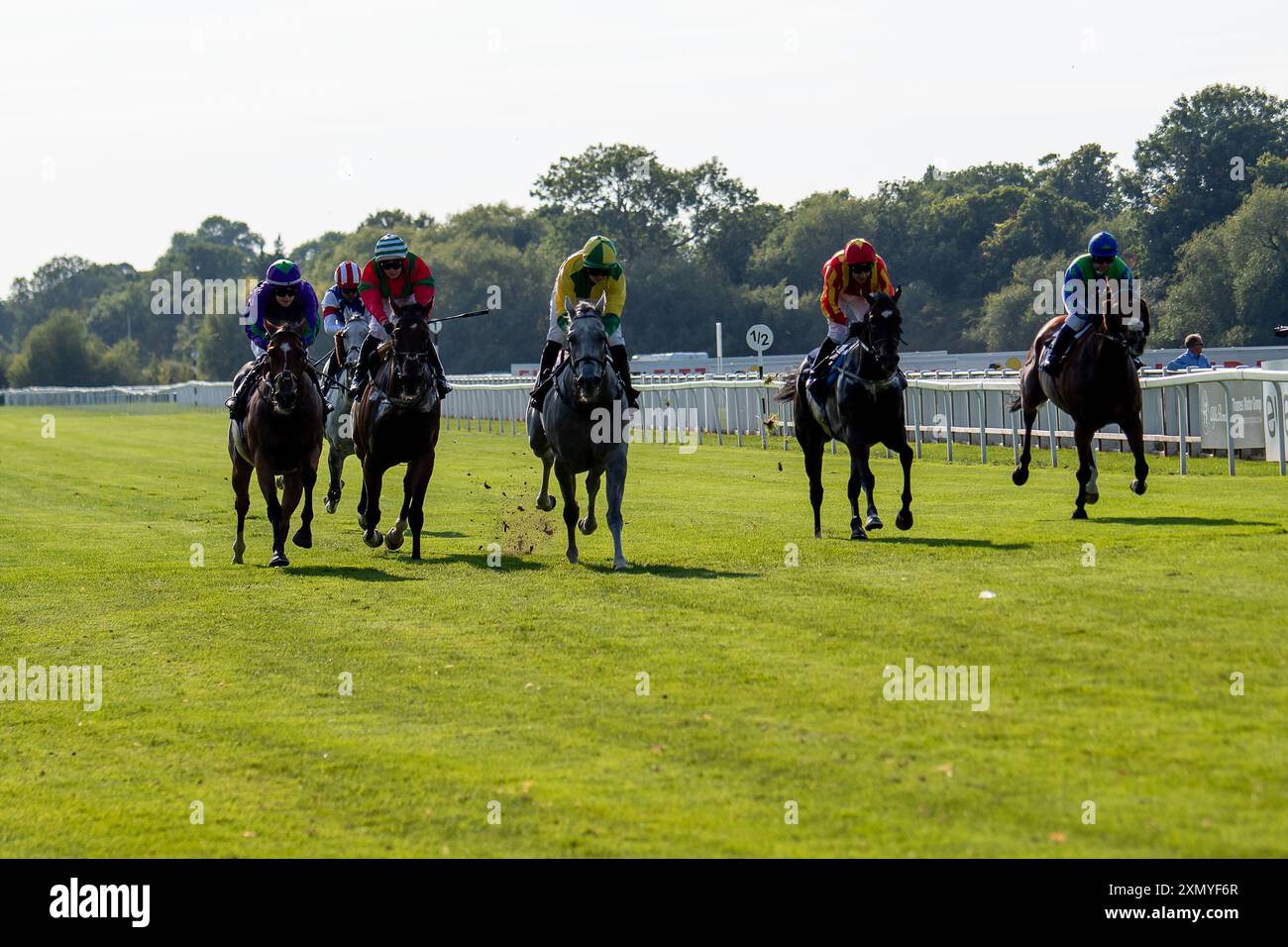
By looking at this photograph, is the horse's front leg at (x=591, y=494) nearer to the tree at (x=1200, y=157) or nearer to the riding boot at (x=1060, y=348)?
the riding boot at (x=1060, y=348)

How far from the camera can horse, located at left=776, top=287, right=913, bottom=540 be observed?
16.4 meters

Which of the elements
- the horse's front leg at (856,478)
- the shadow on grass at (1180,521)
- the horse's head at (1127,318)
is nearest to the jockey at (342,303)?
the horse's front leg at (856,478)

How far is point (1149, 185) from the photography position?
8456 cm

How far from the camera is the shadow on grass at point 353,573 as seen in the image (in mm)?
15203

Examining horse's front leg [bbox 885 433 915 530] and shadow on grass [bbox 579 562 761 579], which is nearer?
shadow on grass [bbox 579 562 761 579]

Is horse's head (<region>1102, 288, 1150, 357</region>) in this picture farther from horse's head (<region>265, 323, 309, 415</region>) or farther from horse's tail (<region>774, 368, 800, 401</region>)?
horse's head (<region>265, 323, 309, 415</region>)

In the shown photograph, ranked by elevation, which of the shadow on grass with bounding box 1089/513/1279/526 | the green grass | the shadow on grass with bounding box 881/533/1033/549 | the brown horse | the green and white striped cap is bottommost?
the green grass

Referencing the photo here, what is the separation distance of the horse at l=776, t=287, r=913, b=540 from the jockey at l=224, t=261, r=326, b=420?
4.58 meters

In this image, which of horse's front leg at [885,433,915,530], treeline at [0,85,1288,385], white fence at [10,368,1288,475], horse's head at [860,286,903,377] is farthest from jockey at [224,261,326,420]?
treeline at [0,85,1288,385]

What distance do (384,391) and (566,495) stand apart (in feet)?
6.64

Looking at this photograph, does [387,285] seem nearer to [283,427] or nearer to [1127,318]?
[283,427]

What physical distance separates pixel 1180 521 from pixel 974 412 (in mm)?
15984

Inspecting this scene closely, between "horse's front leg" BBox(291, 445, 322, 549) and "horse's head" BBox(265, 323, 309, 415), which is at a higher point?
"horse's head" BBox(265, 323, 309, 415)

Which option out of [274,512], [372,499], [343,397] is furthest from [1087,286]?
[274,512]
